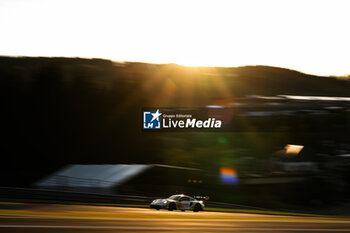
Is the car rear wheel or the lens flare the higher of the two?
the car rear wheel

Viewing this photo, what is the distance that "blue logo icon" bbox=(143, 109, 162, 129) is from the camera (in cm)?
5390

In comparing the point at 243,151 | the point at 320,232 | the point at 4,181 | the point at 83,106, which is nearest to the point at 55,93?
the point at 83,106

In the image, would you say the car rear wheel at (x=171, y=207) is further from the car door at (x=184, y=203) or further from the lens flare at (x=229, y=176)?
the lens flare at (x=229, y=176)

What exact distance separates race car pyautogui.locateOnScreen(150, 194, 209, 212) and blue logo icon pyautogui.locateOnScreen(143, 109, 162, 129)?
26861 mm

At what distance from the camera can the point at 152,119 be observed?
54719mm

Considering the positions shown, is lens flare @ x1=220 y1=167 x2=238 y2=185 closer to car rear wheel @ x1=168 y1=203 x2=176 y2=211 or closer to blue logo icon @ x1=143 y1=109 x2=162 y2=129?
blue logo icon @ x1=143 y1=109 x2=162 y2=129

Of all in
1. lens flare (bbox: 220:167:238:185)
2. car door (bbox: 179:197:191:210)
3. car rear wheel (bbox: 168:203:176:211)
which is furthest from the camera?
lens flare (bbox: 220:167:238:185)

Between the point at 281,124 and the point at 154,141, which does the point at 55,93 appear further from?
the point at 281,124

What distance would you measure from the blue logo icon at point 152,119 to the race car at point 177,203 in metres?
26.9

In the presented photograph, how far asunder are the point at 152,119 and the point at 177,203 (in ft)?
95.9

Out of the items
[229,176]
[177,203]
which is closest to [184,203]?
[177,203]

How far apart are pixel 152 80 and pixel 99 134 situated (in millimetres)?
14991

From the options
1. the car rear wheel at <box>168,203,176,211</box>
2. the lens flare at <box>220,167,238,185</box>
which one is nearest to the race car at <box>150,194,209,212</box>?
the car rear wheel at <box>168,203,176,211</box>

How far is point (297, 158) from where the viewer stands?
6353cm
